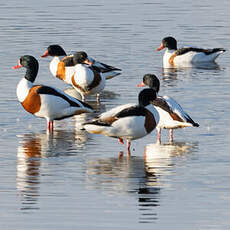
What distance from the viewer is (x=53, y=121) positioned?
17.3 m

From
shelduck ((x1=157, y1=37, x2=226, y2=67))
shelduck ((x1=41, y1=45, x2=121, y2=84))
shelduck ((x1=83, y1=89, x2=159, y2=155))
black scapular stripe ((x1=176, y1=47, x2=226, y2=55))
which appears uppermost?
black scapular stripe ((x1=176, y1=47, x2=226, y2=55))

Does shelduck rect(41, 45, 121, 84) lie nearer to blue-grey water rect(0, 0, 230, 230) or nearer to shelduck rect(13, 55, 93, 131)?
blue-grey water rect(0, 0, 230, 230)

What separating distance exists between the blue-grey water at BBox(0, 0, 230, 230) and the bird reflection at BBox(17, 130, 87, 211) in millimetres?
15

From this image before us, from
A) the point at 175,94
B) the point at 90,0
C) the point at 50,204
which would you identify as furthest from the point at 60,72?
the point at 90,0

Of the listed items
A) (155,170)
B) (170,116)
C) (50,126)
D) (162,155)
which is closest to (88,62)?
(50,126)

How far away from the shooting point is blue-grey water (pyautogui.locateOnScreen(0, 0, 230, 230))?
1073cm

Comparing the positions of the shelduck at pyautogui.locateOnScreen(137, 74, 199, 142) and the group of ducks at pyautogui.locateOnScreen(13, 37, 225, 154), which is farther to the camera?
the shelduck at pyautogui.locateOnScreen(137, 74, 199, 142)

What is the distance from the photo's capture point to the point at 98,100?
65.4ft

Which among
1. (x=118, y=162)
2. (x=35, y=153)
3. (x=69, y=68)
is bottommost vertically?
(x=118, y=162)

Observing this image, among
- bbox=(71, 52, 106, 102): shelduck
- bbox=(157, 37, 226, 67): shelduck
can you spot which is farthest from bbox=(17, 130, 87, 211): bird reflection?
bbox=(157, 37, 226, 67): shelduck

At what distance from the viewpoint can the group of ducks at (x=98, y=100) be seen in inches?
545

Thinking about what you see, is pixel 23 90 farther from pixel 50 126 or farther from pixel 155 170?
pixel 155 170

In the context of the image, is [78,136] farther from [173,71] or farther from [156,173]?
[173,71]

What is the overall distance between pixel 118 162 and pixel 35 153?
151 centimetres
